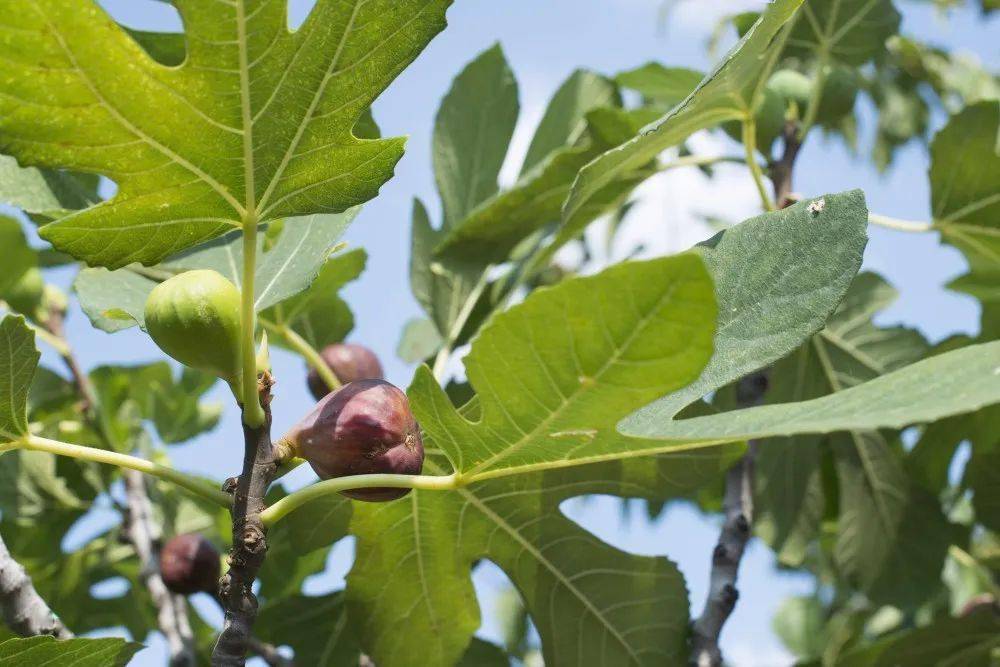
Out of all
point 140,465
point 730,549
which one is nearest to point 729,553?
point 730,549

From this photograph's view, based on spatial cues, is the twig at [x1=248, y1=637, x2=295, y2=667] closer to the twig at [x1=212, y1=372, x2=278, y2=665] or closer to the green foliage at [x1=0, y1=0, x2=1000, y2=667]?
the green foliage at [x1=0, y1=0, x2=1000, y2=667]

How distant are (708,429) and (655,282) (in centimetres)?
23

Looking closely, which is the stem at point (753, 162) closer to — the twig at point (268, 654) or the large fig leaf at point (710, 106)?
the large fig leaf at point (710, 106)

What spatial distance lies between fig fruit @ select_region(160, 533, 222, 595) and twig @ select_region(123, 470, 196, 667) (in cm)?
9

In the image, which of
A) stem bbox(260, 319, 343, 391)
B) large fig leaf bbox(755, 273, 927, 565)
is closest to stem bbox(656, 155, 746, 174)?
large fig leaf bbox(755, 273, 927, 565)

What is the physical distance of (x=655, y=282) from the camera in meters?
0.94

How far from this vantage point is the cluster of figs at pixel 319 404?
3.93ft

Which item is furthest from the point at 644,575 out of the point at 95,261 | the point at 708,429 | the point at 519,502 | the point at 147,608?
the point at 147,608

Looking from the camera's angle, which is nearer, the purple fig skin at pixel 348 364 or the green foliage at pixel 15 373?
the green foliage at pixel 15 373

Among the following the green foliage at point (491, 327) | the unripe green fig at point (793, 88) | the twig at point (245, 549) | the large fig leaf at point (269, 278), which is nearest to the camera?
the green foliage at point (491, 327)

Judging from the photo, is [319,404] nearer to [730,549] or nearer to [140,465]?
[140,465]

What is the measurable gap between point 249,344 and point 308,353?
0.89 meters

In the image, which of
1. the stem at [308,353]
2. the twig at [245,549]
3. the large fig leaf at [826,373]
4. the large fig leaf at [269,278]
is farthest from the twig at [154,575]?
the large fig leaf at [826,373]

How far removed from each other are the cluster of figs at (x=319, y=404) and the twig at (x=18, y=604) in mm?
407
